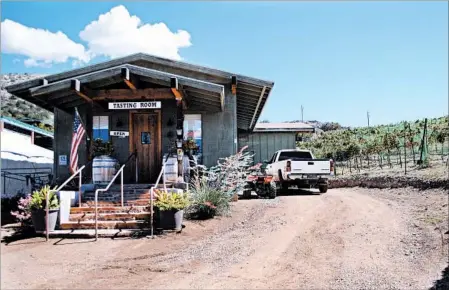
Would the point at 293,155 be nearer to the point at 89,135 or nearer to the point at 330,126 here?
the point at 89,135

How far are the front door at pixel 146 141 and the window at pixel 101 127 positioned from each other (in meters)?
0.85

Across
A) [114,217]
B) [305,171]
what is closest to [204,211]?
[114,217]

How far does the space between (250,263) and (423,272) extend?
2.75 meters

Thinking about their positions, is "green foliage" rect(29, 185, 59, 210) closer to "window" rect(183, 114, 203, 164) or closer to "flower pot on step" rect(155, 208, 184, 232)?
"flower pot on step" rect(155, 208, 184, 232)

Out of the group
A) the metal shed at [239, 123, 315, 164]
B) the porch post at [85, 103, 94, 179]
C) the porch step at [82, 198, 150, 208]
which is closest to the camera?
the porch step at [82, 198, 150, 208]

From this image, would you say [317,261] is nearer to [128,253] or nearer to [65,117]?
[128,253]

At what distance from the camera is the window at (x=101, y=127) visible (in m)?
13.5

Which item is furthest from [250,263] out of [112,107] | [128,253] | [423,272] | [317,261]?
[112,107]

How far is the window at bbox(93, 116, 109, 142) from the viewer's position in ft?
44.2

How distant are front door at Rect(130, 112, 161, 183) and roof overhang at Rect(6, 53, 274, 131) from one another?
152cm

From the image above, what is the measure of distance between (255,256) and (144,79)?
268 inches

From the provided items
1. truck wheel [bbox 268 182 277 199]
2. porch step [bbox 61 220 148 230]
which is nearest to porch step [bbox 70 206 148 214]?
porch step [bbox 61 220 148 230]

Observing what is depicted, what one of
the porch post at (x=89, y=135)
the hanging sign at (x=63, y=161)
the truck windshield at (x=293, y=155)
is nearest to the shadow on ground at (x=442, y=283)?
the porch post at (x=89, y=135)

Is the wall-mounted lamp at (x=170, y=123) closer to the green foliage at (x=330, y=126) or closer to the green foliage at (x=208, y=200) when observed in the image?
the green foliage at (x=208, y=200)
